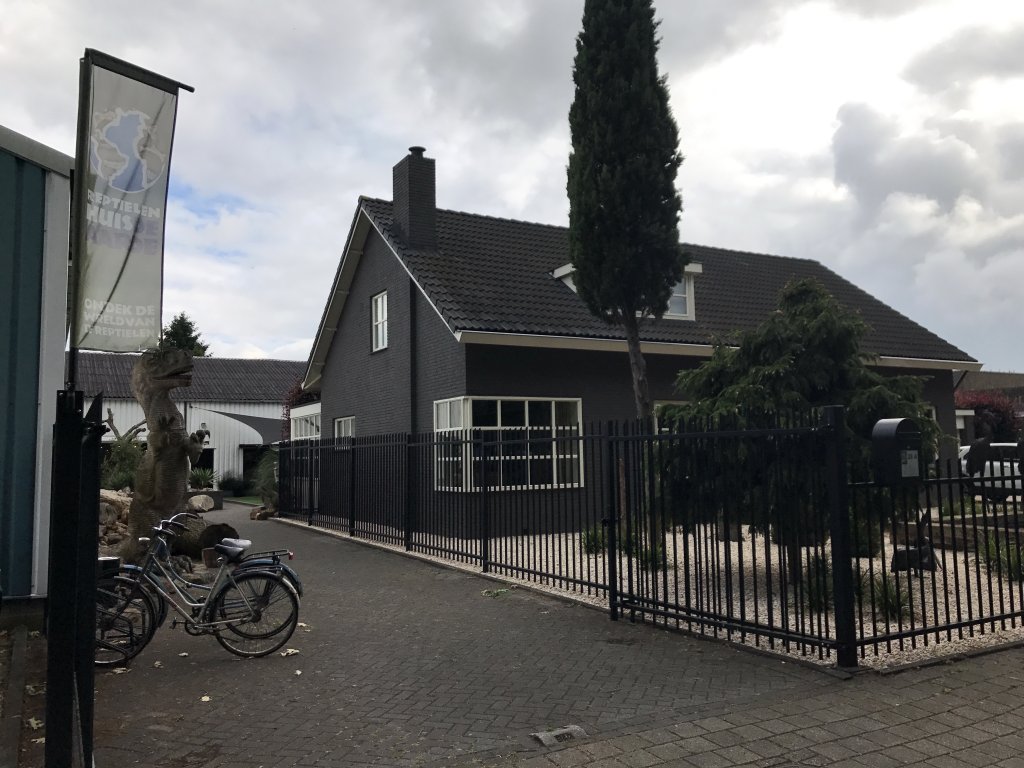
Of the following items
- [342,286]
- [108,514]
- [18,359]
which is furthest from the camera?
[342,286]

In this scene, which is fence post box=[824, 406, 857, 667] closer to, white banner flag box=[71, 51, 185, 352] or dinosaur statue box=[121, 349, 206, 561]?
white banner flag box=[71, 51, 185, 352]

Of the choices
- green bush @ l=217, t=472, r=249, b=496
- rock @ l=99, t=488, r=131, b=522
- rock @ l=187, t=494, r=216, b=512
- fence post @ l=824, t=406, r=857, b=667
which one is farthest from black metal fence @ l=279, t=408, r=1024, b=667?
green bush @ l=217, t=472, r=249, b=496

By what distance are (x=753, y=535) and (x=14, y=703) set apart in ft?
18.3

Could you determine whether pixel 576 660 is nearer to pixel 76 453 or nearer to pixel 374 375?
pixel 76 453

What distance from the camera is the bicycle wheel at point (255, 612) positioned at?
264 inches

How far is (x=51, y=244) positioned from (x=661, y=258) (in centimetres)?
896

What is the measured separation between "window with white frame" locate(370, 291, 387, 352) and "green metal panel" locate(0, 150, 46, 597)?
11152 millimetres

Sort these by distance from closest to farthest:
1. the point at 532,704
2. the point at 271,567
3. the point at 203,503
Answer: the point at 532,704
the point at 271,567
the point at 203,503

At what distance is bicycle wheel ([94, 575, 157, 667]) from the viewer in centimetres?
631

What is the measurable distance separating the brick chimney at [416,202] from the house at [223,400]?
18.2 meters

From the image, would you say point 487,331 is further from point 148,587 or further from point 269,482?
point 269,482

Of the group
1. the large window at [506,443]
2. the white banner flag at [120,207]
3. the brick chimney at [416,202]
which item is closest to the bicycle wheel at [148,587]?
the white banner flag at [120,207]

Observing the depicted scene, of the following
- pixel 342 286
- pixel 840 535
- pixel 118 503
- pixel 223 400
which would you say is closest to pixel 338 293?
pixel 342 286

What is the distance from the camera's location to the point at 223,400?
4047 cm
